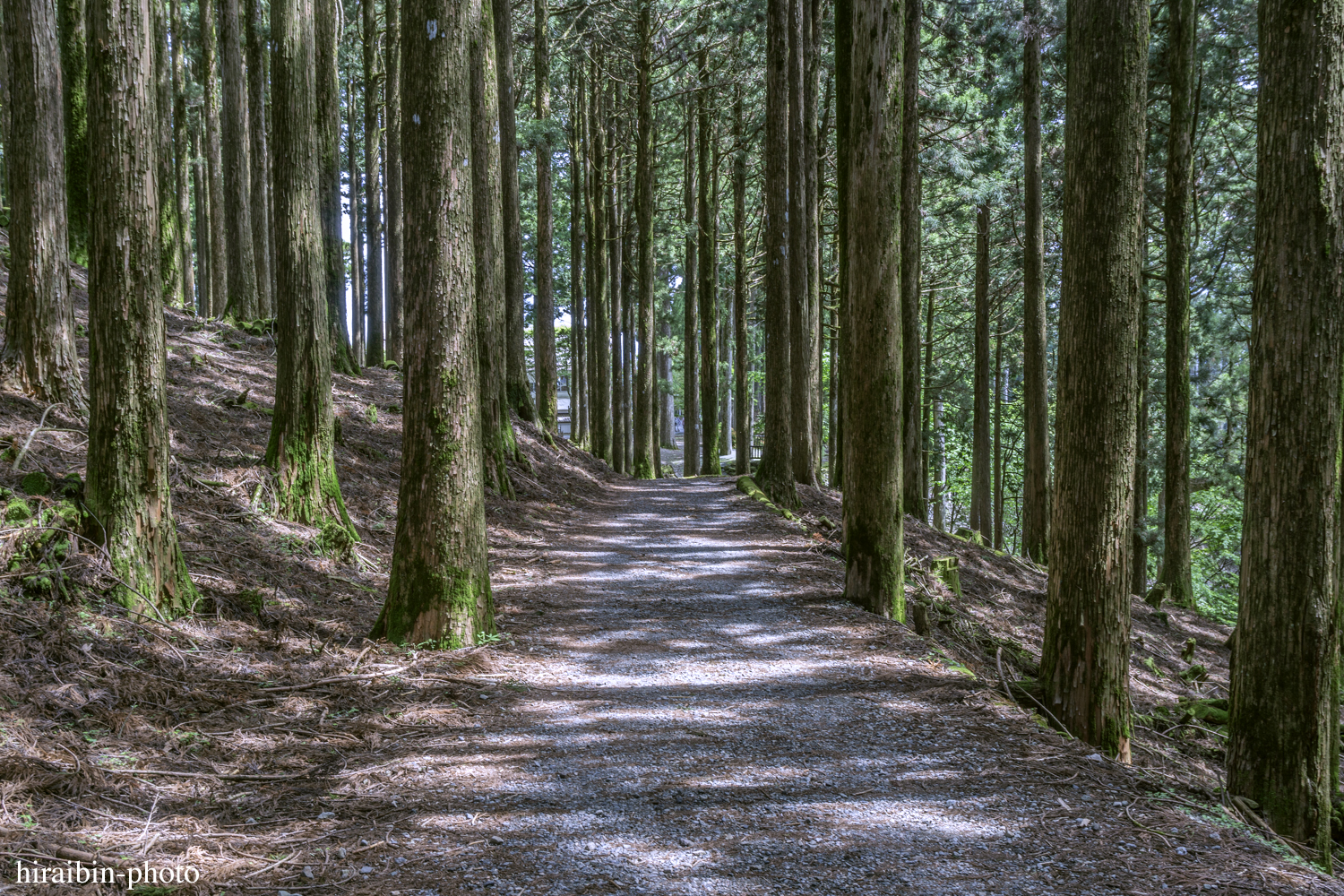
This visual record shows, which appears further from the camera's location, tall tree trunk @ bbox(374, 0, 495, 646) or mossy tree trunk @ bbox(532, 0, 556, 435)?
mossy tree trunk @ bbox(532, 0, 556, 435)

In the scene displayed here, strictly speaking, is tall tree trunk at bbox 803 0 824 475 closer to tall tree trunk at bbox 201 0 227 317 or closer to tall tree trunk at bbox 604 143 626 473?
tall tree trunk at bbox 604 143 626 473

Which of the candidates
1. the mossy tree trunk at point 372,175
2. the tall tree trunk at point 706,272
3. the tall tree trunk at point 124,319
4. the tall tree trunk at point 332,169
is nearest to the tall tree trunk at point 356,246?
the mossy tree trunk at point 372,175

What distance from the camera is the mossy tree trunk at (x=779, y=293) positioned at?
1393 centimetres

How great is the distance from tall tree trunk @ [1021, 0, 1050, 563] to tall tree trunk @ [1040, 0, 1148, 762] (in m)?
10.5

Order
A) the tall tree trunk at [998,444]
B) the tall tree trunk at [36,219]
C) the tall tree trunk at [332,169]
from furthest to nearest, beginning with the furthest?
the tall tree trunk at [998,444] → the tall tree trunk at [332,169] → the tall tree trunk at [36,219]

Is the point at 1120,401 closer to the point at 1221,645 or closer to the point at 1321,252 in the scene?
the point at 1321,252

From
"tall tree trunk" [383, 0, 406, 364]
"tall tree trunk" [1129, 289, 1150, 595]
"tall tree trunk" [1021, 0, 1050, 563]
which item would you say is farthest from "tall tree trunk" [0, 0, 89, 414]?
"tall tree trunk" [1021, 0, 1050, 563]

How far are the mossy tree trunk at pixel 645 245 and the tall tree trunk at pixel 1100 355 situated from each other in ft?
54.3

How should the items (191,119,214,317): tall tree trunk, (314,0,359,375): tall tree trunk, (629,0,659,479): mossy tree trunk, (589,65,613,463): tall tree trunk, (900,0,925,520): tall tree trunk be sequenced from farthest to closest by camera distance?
1. (191,119,214,317): tall tree trunk
2. (589,65,613,463): tall tree trunk
3. (629,0,659,479): mossy tree trunk
4. (900,0,925,520): tall tree trunk
5. (314,0,359,375): tall tree trunk

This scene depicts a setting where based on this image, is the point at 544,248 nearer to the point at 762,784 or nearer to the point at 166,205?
the point at 166,205

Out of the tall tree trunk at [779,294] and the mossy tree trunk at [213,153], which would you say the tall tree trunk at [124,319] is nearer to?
the tall tree trunk at [779,294]

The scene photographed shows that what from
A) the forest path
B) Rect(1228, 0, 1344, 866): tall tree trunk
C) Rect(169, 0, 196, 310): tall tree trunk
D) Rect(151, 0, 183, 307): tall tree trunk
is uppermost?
Rect(169, 0, 196, 310): tall tree trunk

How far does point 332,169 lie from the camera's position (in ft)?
46.8

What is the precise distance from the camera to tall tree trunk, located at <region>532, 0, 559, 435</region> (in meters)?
19.0
